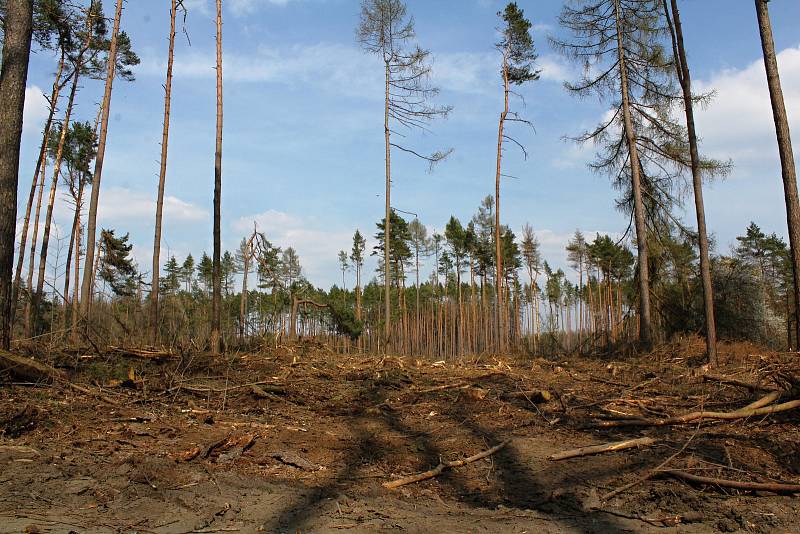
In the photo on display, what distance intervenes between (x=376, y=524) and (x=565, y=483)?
85.4 inches

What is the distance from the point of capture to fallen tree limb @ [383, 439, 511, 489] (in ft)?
17.9

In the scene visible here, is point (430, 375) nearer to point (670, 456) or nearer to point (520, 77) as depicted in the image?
point (670, 456)

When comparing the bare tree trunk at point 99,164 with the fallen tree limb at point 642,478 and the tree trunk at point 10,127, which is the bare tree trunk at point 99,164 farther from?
the fallen tree limb at point 642,478

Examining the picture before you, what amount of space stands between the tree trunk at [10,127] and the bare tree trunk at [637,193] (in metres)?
15.0

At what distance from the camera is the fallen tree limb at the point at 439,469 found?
546 cm

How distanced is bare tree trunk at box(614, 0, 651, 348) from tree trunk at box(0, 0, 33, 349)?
15.0 m

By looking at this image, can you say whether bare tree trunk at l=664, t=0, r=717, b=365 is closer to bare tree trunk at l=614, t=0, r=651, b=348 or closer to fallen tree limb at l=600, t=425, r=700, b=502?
bare tree trunk at l=614, t=0, r=651, b=348

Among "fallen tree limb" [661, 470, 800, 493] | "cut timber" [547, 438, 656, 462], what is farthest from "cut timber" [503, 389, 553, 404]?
"fallen tree limb" [661, 470, 800, 493]

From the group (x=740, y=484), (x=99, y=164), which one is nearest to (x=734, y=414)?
(x=740, y=484)

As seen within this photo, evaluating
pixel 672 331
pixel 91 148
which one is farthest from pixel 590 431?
pixel 91 148

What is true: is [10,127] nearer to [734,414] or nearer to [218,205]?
[218,205]

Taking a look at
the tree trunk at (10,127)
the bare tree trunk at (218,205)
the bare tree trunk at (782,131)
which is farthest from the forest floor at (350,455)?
the bare tree trunk at (218,205)

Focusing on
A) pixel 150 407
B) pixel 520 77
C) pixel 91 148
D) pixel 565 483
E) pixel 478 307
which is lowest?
pixel 565 483

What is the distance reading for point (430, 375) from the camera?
462 inches
